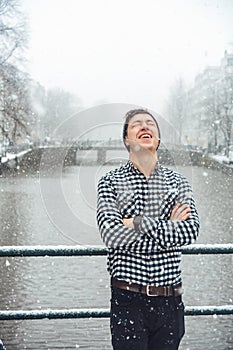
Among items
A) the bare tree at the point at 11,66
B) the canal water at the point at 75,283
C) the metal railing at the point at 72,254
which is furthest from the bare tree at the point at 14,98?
the metal railing at the point at 72,254

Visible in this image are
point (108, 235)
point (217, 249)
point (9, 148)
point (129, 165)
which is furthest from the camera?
point (9, 148)

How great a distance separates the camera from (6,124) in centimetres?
3459

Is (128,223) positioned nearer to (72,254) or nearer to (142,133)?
(142,133)

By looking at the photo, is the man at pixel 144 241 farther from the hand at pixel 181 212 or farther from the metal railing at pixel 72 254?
the metal railing at pixel 72 254

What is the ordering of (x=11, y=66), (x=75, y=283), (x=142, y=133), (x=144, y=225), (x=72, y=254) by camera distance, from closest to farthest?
(x=144, y=225) < (x=142, y=133) < (x=72, y=254) < (x=75, y=283) < (x=11, y=66)

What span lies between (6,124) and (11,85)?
15.3 feet

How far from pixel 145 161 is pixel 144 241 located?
1.16ft

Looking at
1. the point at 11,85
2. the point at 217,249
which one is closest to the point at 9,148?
the point at 11,85

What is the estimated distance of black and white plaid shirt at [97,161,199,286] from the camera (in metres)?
2.25

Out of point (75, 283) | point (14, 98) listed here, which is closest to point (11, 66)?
point (14, 98)

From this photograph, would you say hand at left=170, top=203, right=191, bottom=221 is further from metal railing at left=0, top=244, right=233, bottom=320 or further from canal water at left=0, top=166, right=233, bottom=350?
metal railing at left=0, top=244, right=233, bottom=320

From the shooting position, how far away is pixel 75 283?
298 inches

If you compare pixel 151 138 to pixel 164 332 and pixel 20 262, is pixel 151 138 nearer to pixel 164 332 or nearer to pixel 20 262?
pixel 164 332

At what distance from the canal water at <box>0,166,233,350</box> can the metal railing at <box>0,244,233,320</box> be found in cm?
20
